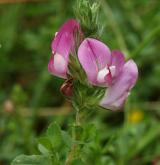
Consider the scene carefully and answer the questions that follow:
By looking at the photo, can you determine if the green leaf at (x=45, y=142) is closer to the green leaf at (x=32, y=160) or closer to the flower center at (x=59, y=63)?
the green leaf at (x=32, y=160)

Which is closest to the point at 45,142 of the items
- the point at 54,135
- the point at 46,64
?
the point at 54,135

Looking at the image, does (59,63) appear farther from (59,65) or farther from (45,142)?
(45,142)

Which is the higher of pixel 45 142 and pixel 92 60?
pixel 92 60

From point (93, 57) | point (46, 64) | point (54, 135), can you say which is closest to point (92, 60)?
point (93, 57)

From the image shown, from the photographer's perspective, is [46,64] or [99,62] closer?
[99,62]

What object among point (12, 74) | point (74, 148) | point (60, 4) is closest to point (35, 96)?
point (12, 74)

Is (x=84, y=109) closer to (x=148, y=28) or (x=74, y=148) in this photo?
(x=74, y=148)

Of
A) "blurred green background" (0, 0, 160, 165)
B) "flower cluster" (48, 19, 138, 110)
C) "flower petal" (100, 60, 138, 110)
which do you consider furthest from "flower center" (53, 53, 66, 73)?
"blurred green background" (0, 0, 160, 165)

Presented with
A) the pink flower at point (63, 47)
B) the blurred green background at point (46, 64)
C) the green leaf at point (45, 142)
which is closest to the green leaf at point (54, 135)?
the green leaf at point (45, 142)
